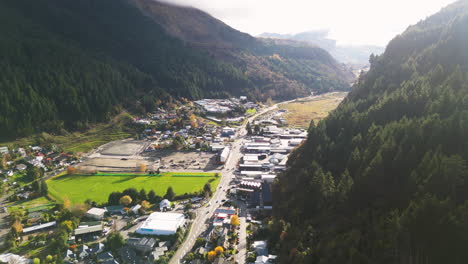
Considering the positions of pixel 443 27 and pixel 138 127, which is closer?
pixel 443 27

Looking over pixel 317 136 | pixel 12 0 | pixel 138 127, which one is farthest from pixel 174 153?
pixel 12 0

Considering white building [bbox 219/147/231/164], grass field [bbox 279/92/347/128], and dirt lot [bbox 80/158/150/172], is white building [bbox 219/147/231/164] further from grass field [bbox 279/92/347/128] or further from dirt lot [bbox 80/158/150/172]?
grass field [bbox 279/92/347/128]

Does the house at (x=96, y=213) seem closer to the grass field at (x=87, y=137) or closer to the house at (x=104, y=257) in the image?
the house at (x=104, y=257)

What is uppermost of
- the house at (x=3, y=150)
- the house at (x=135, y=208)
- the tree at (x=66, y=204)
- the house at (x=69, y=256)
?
the house at (x=3, y=150)

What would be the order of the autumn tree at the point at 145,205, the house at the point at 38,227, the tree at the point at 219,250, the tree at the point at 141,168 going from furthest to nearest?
the tree at the point at 141,168 < the autumn tree at the point at 145,205 < the house at the point at 38,227 < the tree at the point at 219,250

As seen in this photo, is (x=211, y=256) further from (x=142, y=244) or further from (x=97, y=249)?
(x=97, y=249)

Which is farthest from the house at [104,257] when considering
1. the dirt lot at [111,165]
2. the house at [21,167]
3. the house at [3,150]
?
the house at [3,150]

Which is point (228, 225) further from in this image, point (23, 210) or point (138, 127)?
point (138, 127)
